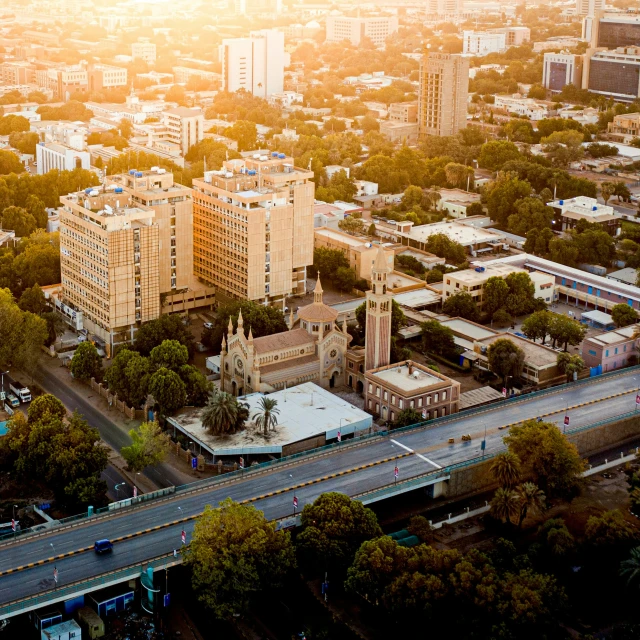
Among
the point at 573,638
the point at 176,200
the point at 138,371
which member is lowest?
the point at 573,638

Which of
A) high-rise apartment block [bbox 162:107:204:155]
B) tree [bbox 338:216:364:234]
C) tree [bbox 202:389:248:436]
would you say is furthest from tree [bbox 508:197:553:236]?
tree [bbox 202:389:248:436]

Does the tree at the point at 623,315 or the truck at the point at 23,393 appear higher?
the tree at the point at 623,315

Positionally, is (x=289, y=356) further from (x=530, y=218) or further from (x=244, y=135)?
(x=244, y=135)

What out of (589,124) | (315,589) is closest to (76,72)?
(589,124)

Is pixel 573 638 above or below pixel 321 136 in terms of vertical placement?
below

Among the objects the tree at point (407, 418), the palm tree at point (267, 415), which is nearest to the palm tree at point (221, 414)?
the palm tree at point (267, 415)

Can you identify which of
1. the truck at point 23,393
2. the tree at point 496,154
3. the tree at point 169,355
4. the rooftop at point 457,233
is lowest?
the truck at point 23,393

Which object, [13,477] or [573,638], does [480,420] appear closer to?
[573,638]

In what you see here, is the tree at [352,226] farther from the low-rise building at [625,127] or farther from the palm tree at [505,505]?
the low-rise building at [625,127]
